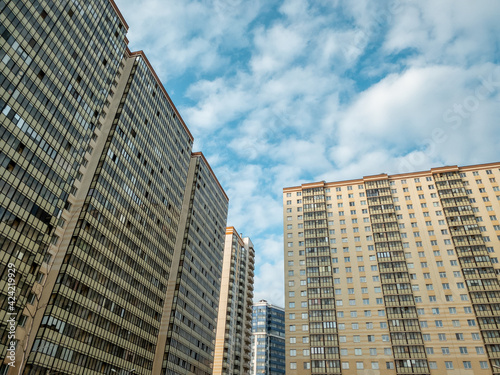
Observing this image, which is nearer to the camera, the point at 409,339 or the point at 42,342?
the point at 42,342

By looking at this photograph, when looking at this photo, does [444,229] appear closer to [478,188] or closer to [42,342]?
[478,188]

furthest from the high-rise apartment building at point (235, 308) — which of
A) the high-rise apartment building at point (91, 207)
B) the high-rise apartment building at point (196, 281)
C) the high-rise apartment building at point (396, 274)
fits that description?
the high-rise apartment building at point (396, 274)

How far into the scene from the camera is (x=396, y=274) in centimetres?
9331

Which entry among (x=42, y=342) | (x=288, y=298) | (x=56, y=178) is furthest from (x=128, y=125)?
(x=288, y=298)

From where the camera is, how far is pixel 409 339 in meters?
84.6

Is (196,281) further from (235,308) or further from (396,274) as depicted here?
(396,274)

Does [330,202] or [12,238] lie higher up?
[330,202]

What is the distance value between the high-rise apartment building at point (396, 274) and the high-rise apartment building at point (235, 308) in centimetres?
3720

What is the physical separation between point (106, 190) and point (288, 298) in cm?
5435

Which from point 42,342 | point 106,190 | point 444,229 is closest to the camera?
point 42,342

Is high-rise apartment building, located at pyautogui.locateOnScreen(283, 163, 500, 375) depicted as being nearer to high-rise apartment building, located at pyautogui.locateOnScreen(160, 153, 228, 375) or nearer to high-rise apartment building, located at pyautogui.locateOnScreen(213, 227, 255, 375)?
high-rise apartment building, located at pyautogui.locateOnScreen(160, 153, 228, 375)

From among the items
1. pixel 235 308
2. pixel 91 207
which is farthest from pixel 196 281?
pixel 235 308

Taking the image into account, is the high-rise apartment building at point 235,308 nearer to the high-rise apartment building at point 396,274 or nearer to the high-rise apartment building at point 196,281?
the high-rise apartment building at point 196,281

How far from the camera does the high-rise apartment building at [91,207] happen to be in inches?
1892
